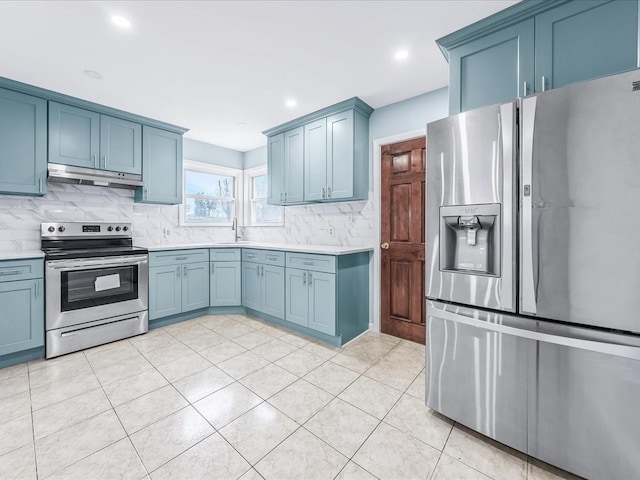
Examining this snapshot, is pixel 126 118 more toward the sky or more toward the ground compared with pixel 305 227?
more toward the sky

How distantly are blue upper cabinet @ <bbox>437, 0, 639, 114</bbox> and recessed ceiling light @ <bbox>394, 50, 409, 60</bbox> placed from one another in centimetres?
29

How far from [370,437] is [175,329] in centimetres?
266

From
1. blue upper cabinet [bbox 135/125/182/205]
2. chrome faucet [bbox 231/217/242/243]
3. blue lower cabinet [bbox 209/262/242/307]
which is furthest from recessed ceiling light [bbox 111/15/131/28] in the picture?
chrome faucet [bbox 231/217/242/243]

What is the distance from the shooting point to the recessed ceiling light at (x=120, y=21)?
1.84 m

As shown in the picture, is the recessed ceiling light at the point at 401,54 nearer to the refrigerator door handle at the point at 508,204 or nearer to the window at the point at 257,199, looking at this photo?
the refrigerator door handle at the point at 508,204

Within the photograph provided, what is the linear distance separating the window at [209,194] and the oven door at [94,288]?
123 centimetres

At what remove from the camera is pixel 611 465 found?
1.24m

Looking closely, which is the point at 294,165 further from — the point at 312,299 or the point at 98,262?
the point at 98,262

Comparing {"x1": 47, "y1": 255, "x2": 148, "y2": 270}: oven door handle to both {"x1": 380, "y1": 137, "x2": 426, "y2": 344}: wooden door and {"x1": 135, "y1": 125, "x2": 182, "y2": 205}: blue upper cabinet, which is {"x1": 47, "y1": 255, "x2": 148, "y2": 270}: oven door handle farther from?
{"x1": 380, "y1": 137, "x2": 426, "y2": 344}: wooden door

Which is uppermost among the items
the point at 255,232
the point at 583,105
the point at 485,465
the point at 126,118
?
the point at 126,118

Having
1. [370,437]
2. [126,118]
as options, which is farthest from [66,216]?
[370,437]

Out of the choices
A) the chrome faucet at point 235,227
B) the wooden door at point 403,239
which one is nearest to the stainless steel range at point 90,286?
the chrome faucet at point 235,227

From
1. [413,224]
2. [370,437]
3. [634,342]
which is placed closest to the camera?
[634,342]

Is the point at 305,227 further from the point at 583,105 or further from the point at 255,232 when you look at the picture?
the point at 583,105
